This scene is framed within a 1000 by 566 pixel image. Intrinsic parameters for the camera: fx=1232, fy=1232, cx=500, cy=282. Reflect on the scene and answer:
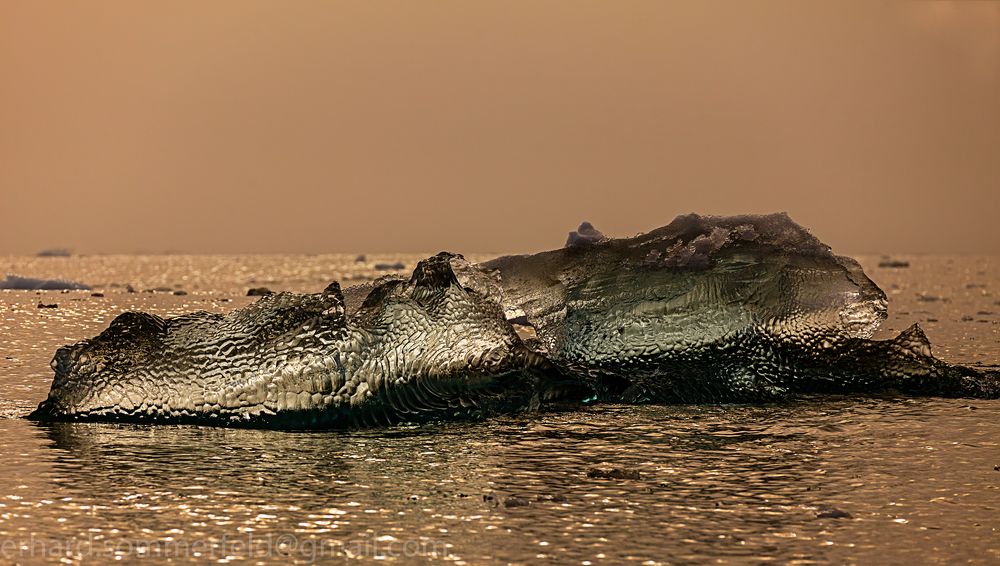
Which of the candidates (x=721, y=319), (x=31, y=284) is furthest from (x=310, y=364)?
(x=31, y=284)

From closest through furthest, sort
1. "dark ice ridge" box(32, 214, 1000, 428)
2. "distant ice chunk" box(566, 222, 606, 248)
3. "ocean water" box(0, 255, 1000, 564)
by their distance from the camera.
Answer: "ocean water" box(0, 255, 1000, 564)
"dark ice ridge" box(32, 214, 1000, 428)
"distant ice chunk" box(566, 222, 606, 248)

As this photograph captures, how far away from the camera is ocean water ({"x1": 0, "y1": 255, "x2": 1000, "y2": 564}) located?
6461 millimetres

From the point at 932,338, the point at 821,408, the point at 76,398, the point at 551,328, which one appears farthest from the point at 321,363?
the point at 932,338

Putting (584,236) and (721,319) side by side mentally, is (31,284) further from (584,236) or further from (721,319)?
(721,319)

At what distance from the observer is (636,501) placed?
24.5ft

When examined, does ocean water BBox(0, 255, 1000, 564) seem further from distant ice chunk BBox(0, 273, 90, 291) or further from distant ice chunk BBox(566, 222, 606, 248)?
distant ice chunk BBox(0, 273, 90, 291)

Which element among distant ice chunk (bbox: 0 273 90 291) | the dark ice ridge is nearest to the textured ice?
the dark ice ridge

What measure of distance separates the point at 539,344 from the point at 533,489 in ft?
20.0

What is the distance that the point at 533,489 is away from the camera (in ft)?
25.5

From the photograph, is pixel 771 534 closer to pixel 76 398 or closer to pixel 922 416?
pixel 922 416

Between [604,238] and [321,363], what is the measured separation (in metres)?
4.78

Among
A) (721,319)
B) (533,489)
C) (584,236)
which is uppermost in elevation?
(584,236)

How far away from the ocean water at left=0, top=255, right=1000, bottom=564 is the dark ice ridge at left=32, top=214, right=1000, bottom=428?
45cm

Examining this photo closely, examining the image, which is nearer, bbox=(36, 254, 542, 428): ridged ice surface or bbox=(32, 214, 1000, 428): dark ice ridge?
bbox=(36, 254, 542, 428): ridged ice surface
